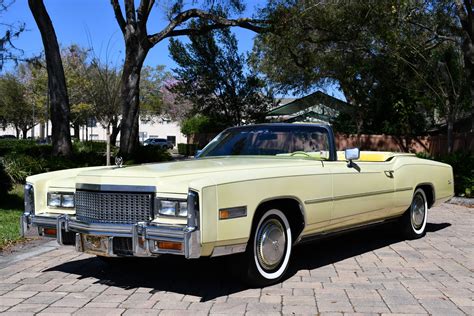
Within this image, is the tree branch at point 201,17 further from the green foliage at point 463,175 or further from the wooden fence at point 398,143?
the wooden fence at point 398,143

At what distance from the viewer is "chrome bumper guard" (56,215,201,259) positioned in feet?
13.9

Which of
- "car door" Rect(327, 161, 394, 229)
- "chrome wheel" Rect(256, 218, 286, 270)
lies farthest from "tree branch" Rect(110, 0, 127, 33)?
"chrome wheel" Rect(256, 218, 286, 270)

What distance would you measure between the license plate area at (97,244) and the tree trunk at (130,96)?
13523 mm

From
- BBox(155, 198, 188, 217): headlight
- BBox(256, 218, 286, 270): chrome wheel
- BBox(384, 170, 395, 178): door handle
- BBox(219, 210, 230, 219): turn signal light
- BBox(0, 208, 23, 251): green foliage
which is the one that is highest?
BBox(384, 170, 395, 178): door handle

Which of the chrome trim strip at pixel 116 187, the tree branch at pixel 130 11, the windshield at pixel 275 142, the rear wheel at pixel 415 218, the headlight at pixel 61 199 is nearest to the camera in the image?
the chrome trim strip at pixel 116 187

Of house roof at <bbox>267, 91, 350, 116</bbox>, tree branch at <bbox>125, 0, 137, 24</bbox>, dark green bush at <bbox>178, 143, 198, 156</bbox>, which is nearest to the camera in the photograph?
tree branch at <bbox>125, 0, 137, 24</bbox>

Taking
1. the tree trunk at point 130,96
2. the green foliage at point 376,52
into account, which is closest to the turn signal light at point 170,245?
the green foliage at point 376,52

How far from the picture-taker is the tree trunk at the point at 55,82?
50.4 ft

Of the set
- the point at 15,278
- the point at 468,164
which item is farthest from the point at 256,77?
the point at 15,278

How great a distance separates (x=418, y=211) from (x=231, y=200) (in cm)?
419

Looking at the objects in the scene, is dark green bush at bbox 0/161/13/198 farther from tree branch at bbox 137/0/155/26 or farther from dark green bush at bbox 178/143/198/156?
dark green bush at bbox 178/143/198/156

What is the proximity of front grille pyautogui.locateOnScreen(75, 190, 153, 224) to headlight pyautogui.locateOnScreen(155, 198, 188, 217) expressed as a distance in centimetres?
8

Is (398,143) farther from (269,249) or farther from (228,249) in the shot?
(228,249)

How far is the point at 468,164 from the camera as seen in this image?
13820 mm
